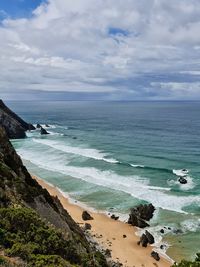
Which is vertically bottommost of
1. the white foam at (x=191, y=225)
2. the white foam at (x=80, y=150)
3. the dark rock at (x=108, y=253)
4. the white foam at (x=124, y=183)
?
the dark rock at (x=108, y=253)

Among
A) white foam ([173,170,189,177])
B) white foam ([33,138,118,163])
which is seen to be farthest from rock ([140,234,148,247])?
white foam ([33,138,118,163])

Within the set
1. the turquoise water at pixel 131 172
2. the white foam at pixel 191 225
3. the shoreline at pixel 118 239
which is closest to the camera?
the shoreline at pixel 118 239

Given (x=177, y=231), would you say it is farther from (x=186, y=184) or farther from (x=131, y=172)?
(x=131, y=172)

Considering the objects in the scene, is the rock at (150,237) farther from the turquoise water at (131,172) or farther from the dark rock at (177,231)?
the dark rock at (177,231)

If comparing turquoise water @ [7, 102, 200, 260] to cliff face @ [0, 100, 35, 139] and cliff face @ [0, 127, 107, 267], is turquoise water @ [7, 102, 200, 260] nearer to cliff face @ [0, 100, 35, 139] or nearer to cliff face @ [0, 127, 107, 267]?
cliff face @ [0, 100, 35, 139]

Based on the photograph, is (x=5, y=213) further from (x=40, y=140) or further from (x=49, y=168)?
(x=40, y=140)

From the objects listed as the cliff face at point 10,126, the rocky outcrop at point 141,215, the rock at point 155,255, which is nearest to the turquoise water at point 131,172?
the rocky outcrop at point 141,215

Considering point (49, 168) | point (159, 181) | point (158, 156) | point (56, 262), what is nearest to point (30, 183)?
point (56, 262)
